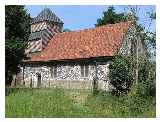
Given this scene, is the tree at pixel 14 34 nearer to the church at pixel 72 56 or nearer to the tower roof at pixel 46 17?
the church at pixel 72 56

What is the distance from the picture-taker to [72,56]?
98.5ft

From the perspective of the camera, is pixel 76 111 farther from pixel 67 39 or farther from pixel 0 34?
pixel 67 39

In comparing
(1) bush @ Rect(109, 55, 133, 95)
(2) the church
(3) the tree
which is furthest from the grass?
(2) the church

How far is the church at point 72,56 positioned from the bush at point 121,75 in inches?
163

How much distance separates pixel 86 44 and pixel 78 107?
513 inches

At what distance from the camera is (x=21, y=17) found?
23.8m

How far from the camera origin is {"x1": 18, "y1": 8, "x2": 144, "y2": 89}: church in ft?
93.0

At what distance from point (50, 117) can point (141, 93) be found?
453 centimetres

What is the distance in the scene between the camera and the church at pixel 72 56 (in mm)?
28359

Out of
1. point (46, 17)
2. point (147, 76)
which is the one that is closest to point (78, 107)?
point (147, 76)

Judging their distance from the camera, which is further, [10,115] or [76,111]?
[76,111]

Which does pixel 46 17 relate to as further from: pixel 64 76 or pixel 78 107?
Answer: pixel 78 107

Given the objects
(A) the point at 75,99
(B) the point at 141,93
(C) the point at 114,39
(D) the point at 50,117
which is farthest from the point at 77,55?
(D) the point at 50,117

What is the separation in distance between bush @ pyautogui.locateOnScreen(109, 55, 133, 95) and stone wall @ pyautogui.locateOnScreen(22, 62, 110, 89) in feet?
15.8
